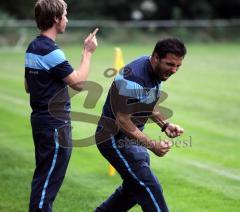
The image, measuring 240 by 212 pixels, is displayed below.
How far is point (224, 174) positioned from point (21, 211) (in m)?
3.24

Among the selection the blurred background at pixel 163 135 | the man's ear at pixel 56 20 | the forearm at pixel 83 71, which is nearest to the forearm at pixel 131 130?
the forearm at pixel 83 71

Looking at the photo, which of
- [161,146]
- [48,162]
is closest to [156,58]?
[161,146]

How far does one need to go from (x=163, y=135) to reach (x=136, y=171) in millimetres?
6326

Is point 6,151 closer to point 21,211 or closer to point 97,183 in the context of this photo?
point 97,183

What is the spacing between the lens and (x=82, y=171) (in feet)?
29.6

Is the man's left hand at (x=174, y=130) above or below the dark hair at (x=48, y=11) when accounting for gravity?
below

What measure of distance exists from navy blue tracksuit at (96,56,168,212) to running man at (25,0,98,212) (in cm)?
36

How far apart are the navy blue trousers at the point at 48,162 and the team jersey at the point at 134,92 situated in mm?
463

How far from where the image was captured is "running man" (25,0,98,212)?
523 cm

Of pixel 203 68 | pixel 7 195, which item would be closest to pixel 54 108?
pixel 7 195

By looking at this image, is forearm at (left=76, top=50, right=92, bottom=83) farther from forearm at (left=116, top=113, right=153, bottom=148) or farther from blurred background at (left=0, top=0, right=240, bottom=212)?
blurred background at (left=0, top=0, right=240, bottom=212)

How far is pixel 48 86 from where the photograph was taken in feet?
17.4

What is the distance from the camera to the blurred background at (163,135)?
7.71 m

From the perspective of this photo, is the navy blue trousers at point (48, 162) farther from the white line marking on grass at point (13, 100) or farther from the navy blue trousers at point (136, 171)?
the white line marking on grass at point (13, 100)
